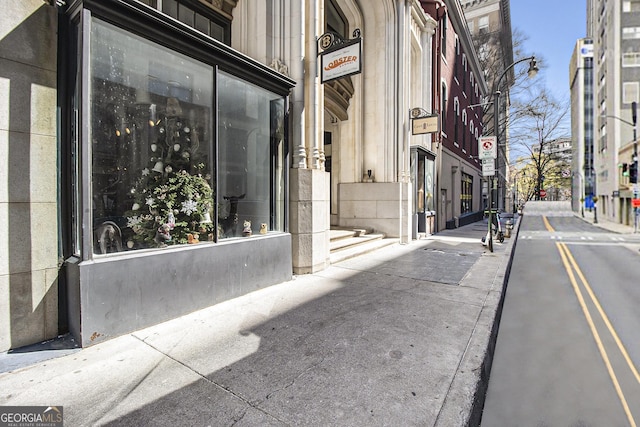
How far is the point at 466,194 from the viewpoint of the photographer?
93.5 feet

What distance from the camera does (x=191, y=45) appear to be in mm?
5145

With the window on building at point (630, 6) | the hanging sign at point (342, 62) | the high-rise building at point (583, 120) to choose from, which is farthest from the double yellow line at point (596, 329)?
the high-rise building at point (583, 120)

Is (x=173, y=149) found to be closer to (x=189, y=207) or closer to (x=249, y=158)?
(x=189, y=207)

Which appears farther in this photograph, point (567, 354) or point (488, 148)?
point (488, 148)

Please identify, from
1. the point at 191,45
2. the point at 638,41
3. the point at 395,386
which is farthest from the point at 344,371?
the point at 638,41

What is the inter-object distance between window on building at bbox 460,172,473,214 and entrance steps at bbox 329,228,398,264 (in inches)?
667

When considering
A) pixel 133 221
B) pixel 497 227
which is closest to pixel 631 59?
pixel 497 227

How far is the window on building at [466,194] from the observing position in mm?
26719

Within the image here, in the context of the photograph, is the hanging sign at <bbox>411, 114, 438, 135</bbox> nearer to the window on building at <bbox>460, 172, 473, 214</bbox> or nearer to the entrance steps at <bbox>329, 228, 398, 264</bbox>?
the entrance steps at <bbox>329, 228, 398, 264</bbox>

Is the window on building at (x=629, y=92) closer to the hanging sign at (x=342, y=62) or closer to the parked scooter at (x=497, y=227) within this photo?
the parked scooter at (x=497, y=227)

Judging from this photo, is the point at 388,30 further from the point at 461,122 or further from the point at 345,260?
the point at 461,122

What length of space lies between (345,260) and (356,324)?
4.64 metres

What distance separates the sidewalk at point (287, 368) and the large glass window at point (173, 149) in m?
1.45

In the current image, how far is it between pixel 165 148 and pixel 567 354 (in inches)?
265
